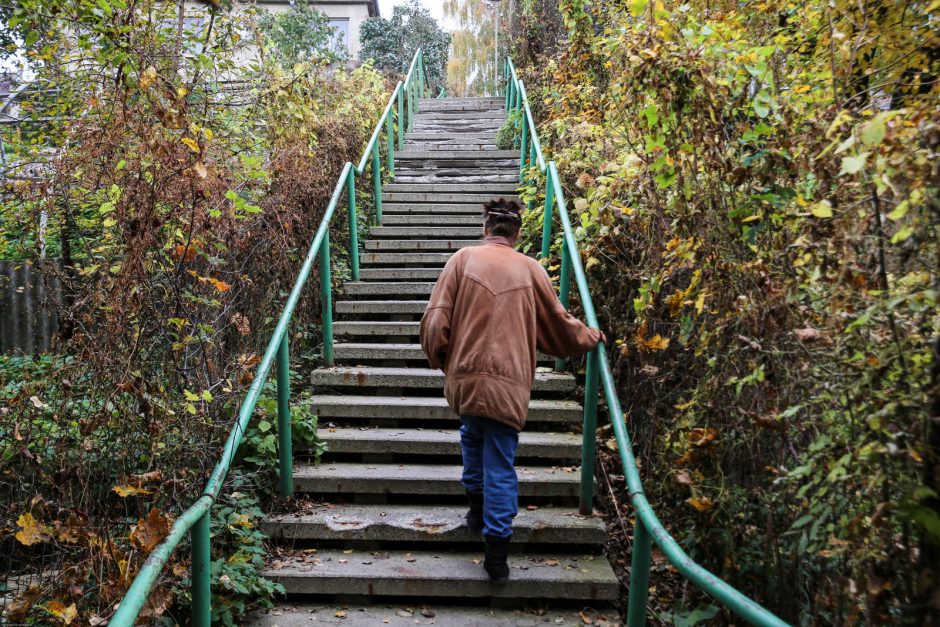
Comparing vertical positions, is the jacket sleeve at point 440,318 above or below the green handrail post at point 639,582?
above

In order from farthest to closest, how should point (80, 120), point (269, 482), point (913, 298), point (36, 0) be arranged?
point (80, 120) < point (269, 482) < point (36, 0) < point (913, 298)

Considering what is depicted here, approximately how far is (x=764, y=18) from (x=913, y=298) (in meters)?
3.38

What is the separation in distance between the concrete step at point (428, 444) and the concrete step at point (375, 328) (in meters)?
1.13

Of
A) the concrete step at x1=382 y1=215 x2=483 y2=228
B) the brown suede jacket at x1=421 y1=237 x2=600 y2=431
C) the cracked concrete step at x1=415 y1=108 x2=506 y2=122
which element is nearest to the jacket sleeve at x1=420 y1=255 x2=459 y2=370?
the brown suede jacket at x1=421 y1=237 x2=600 y2=431

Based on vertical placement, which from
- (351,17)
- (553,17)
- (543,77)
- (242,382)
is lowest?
(242,382)

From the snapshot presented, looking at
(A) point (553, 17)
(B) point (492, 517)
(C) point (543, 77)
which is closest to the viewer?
(B) point (492, 517)

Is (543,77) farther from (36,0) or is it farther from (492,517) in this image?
(492,517)

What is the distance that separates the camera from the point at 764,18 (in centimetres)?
434

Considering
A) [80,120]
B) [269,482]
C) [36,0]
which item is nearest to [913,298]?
[269,482]

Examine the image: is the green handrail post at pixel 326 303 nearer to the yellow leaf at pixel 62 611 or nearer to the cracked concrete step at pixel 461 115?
the yellow leaf at pixel 62 611

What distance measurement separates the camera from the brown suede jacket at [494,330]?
2.89m

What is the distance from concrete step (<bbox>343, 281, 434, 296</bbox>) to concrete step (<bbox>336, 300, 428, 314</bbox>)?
6.3 inches

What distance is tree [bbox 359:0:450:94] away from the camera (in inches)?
804

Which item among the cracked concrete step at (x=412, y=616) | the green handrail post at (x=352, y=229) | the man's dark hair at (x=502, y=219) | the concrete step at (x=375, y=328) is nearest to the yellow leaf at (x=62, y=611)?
the cracked concrete step at (x=412, y=616)
